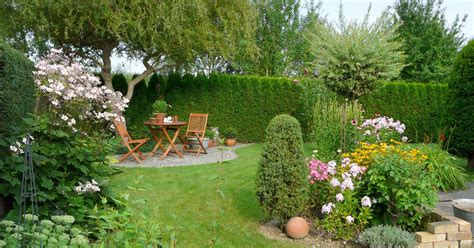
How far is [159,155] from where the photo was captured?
28.0ft

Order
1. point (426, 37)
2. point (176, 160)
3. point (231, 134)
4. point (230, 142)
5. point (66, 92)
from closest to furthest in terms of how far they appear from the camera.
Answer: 1. point (66, 92)
2. point (176, 160)
3. point (230, 142)
4. point (231, 134)
5. point (426, 37)

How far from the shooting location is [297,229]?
11.8ft

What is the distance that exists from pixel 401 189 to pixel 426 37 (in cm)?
1626

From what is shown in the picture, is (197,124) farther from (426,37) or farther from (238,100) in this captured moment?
(426,37)

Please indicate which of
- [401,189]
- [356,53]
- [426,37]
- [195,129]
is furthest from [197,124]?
→ [426,37]

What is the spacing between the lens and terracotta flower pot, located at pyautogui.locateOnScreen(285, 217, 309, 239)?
3609 mm

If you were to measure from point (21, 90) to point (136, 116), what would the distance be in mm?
7037

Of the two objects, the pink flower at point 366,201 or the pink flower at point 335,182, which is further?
the pink flower at point 335,182

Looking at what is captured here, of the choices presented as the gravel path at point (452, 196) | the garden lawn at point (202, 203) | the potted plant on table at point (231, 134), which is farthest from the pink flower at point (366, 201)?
the potted plant on table at point (231, 134)

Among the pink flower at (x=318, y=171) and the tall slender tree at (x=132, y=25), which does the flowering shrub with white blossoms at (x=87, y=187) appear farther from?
the tall slender tree at (x=132, y=25)

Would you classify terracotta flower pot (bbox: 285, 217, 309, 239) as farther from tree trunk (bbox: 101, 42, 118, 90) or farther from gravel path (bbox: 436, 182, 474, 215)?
tree trunk (bbox: 101, 42, 118, 90)

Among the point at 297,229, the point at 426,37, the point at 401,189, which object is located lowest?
the point at 297,229

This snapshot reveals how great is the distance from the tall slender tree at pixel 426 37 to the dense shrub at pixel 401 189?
1499 centimetres

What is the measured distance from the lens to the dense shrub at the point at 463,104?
6656mm
